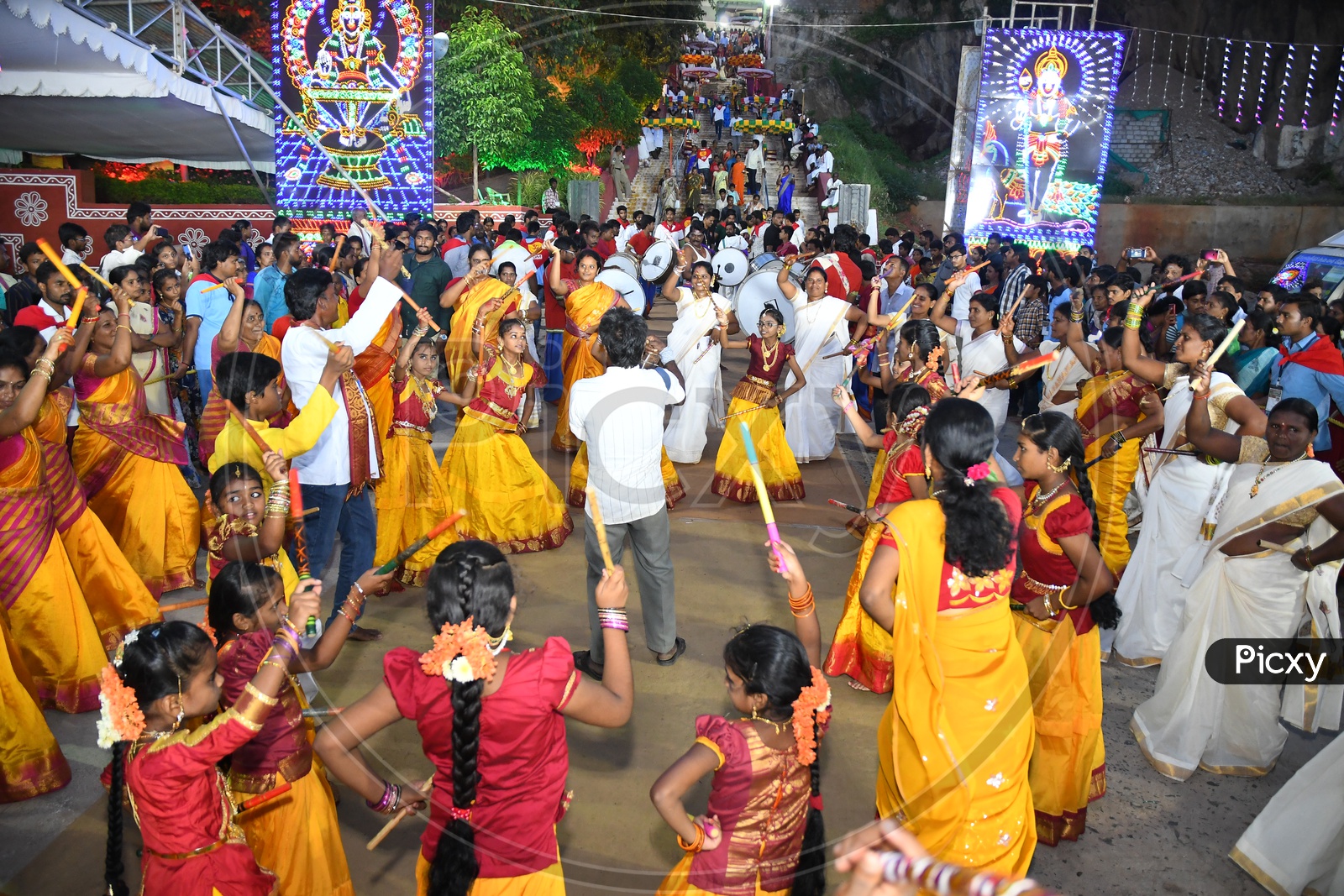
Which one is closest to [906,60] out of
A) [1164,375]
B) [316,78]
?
[316,78]

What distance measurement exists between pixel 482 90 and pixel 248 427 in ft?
48.5

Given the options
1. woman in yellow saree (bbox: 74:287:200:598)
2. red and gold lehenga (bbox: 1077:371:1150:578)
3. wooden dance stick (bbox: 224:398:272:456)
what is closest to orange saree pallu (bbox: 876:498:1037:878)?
wooden dance stick (bbox: 224:398:272:456)

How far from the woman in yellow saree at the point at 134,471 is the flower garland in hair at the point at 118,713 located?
9.38 ft

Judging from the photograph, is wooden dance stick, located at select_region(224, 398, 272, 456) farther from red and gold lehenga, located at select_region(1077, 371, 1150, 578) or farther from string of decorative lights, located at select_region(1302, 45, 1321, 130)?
string of decorative lights, located at select_region(1302, 45, 1321, 130)

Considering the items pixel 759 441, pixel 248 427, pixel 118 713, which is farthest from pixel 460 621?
pixel 759 441

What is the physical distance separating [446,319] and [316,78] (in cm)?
606

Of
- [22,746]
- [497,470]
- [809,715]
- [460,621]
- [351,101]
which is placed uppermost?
[351,101]

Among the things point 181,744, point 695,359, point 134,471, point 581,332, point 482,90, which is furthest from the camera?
point 482,90

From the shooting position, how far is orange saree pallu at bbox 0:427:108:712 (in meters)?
3.59

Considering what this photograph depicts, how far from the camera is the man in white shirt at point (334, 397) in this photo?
4051mm

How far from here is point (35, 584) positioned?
3713 mm

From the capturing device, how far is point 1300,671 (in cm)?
389

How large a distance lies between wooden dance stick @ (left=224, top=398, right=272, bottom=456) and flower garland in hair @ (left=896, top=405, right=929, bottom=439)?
274 cm

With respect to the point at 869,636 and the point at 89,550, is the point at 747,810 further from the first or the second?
the point at 89,550
